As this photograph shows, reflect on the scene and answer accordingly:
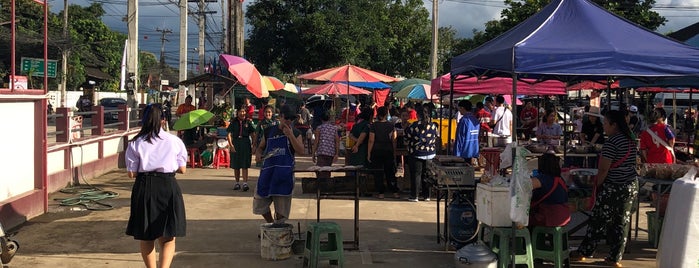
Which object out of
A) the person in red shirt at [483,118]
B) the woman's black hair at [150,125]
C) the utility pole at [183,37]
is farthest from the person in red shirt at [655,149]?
the utility pole at [183,37]

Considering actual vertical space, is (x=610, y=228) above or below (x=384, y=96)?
below

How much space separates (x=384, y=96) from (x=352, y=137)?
569 inches

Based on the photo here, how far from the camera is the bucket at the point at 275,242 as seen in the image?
6.77 m

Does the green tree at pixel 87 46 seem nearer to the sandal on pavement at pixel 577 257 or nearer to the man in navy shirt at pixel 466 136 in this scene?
the man in navy shirt at pixel 466 136

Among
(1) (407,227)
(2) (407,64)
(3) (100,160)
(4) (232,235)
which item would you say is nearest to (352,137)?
(1) (407,227)

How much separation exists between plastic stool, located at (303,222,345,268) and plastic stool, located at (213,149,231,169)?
→ 363 inches

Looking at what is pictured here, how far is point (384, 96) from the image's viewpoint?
25141 mm

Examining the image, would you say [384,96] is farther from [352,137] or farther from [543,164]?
[543,164]

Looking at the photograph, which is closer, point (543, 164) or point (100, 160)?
point (543, 164)

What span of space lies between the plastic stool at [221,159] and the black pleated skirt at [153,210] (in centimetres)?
998

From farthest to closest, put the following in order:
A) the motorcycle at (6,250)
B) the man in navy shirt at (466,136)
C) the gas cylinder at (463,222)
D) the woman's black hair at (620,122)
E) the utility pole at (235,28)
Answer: the utility pole at (235,28) → the man in navy shirt at (466,136) → the gas cylinder at (463,222) → the woman's black hair at (620,122) → the motorcycle at (6,250)

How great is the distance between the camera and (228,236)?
8.00 m

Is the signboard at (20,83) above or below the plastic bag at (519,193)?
above

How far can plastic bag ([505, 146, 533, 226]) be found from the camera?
5633 millimetres
